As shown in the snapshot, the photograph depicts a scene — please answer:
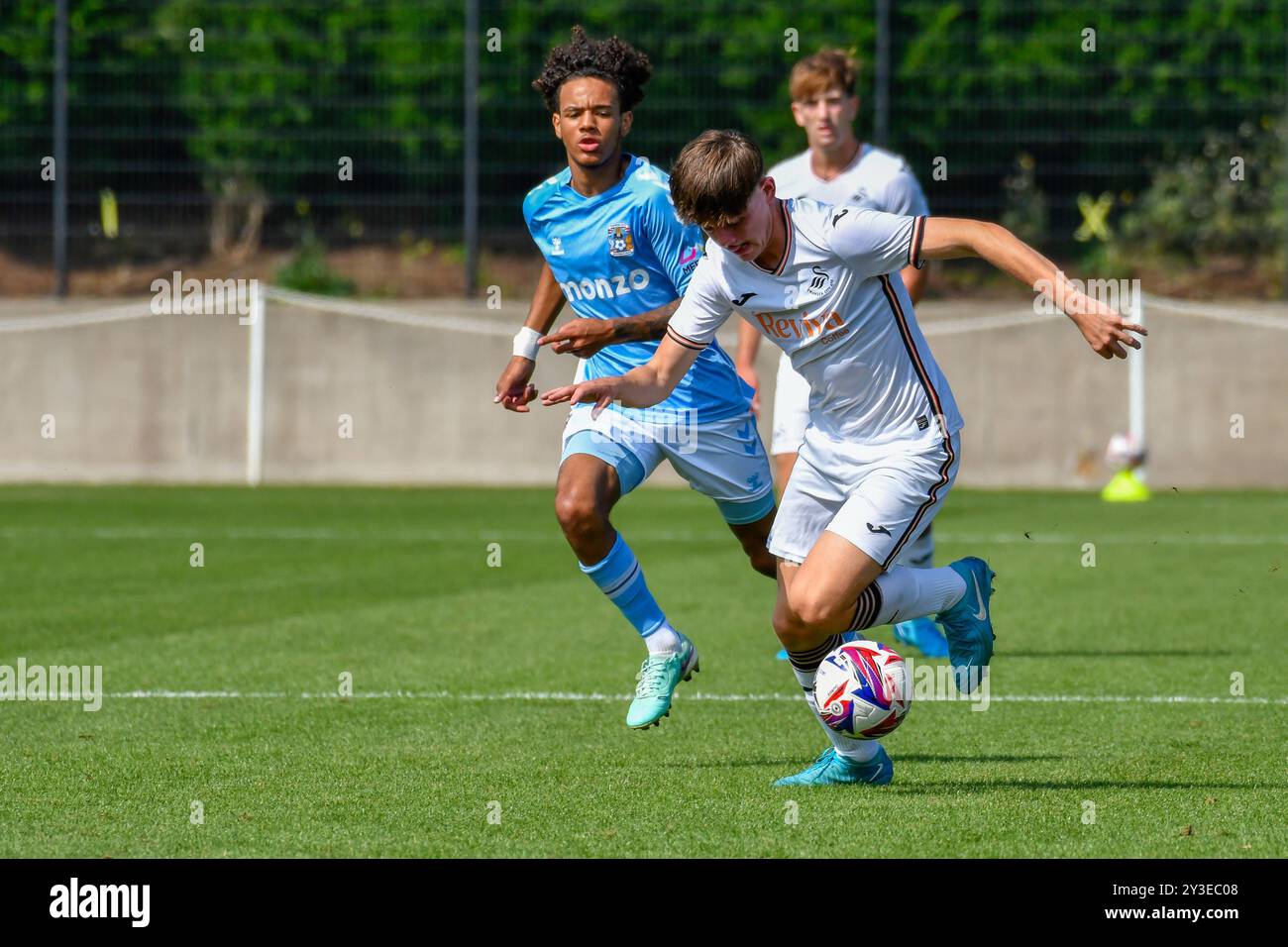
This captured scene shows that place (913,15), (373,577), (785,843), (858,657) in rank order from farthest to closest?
(913,15) < (373,577) < (858,657) < (785,843)

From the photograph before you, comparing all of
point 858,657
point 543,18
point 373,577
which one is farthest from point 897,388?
point 543,18

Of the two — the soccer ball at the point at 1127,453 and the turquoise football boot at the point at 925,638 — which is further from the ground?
the soccer ball at the point at 1127,453

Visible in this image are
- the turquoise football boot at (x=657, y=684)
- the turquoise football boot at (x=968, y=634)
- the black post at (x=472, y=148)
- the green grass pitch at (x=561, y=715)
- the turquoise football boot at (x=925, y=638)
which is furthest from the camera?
the black post at (x=472, y=148)

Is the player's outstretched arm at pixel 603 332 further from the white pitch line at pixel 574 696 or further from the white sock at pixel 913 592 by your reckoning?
the white pitch line at pixel 574 696

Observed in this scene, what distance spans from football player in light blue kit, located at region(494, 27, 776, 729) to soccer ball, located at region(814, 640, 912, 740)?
48.2 inches

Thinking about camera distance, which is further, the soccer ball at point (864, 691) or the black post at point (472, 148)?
the black post at point (472, 148)

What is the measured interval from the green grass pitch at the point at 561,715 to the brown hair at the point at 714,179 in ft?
5.11

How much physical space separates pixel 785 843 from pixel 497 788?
1075mm

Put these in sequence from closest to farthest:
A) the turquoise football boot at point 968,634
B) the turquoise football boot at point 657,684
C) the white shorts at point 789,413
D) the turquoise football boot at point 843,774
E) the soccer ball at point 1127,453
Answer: the turquoise football boot at point 843,774
the turquoise football boot at point 968,634
the turquoise football boot at point 657,684
the white shorts at point 789,413
the soccer ball at point 1127,453

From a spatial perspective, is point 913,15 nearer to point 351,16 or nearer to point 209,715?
point 351,16

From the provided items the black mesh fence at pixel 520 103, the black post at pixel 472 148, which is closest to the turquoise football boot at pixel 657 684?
the black mesh fence at pixel 520 103

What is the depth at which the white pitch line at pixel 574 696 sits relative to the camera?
7.12 meters

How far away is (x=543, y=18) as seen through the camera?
2084 cm

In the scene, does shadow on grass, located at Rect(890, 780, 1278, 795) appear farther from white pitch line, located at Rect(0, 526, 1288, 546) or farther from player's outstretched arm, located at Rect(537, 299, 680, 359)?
white pitch line, located at Rect(0, 526, 1288, 546)
